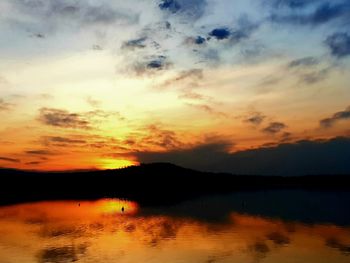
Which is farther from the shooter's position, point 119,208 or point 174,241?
point 119,208

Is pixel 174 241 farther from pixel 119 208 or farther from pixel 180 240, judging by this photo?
pixel 119 208

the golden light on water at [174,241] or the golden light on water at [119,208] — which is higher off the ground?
the golden light on water at [119,208]

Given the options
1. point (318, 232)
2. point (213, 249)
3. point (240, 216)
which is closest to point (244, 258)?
point (213, 249)

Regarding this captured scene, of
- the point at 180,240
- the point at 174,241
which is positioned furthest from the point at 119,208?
the point at 174,241

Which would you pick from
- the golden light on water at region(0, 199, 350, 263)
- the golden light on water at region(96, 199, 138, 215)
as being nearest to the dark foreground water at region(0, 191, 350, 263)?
the golden light on water at region(0, 199, 350, 263)

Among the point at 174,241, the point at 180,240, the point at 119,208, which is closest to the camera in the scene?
the point at 174,241

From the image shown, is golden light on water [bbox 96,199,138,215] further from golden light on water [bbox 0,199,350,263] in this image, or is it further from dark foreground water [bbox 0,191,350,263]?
golden light on water [bbox 0,199,350,263]

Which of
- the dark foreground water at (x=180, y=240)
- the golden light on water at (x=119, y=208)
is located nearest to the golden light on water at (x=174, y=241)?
the dark foreground water at (x=180, y=240)

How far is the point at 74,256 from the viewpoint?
137 ft

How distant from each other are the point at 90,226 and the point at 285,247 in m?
32.8

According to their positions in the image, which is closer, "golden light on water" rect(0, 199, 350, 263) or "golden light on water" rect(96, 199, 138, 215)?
"golden light on water" rect(0, 199, 350, 263)

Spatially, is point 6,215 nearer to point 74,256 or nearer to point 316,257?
point 74,256

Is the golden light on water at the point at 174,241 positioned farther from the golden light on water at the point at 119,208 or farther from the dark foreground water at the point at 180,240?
the golden light on water at the point at 119,208

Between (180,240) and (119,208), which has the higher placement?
(119,208)
